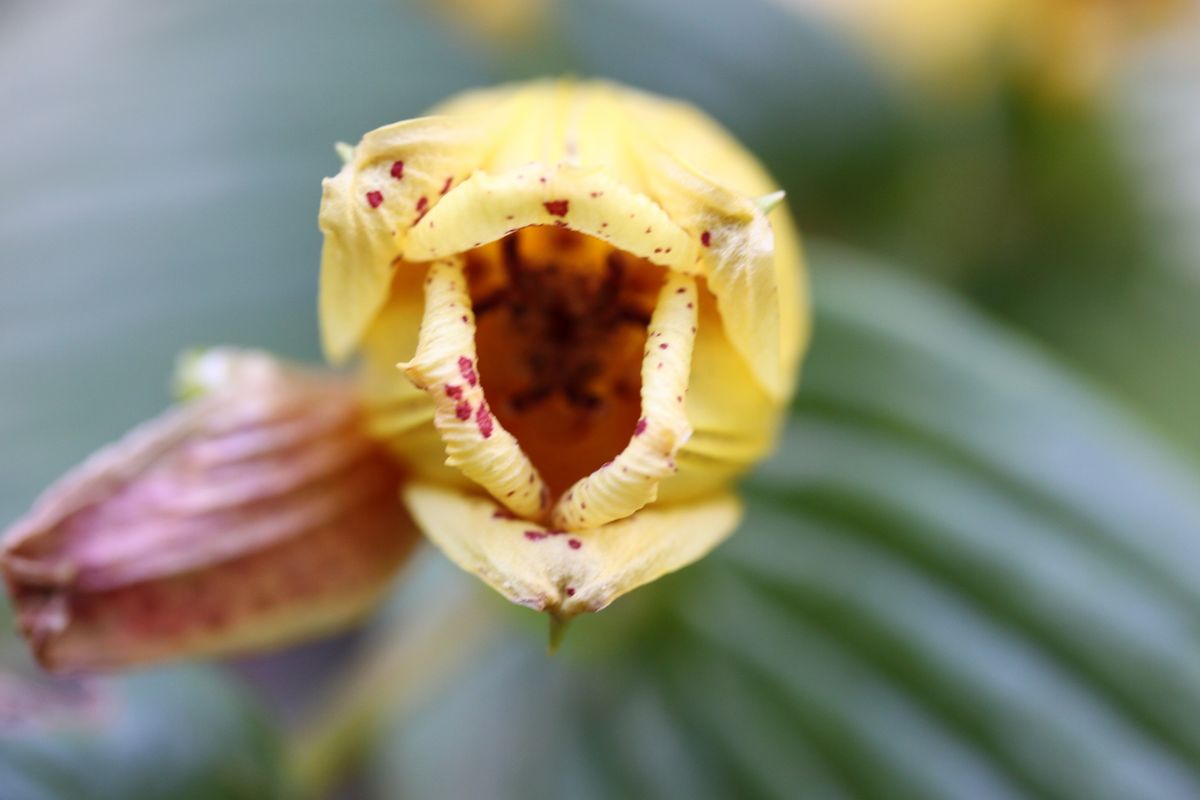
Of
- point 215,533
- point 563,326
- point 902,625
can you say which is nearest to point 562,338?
point 563,326

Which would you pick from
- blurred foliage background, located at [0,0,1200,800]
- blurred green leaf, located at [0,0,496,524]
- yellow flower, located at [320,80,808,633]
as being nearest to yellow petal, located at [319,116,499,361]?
yellow flower, located at [320,80,808,633]

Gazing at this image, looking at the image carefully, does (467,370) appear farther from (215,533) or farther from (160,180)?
(160,180)

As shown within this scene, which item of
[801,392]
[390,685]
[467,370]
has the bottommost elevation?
[390,685]

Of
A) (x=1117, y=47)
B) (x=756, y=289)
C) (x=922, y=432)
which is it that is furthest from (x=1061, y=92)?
(x=756, y=289)

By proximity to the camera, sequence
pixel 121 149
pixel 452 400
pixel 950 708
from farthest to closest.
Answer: pixel 121 149
pixel 950 708
pixel 452 400

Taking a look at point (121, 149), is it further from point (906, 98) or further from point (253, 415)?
point (906, 98)

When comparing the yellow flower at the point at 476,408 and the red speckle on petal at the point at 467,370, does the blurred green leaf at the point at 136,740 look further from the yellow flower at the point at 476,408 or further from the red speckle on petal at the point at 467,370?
the red speckle on petal at the point at 467,370

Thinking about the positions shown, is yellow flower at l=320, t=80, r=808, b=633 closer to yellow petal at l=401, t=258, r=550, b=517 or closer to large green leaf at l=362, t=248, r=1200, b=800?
yellow petal at l=401, t=258, r=550, b=517
